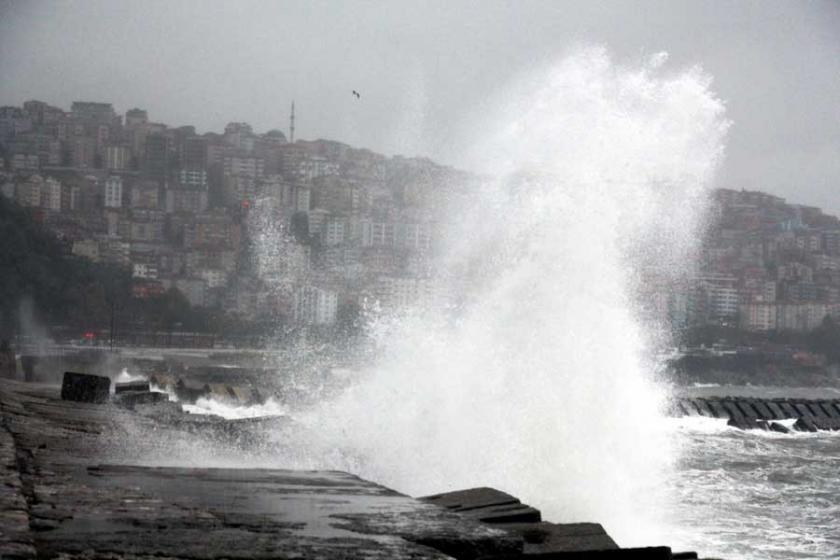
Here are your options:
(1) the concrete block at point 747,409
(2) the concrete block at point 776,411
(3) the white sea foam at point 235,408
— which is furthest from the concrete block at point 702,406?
(3) the white sea foam at point 235,408

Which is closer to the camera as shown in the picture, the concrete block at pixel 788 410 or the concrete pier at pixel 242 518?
the concrete pier at pixel 242 518

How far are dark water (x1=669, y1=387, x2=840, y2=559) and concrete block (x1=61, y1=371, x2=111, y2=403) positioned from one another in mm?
6658

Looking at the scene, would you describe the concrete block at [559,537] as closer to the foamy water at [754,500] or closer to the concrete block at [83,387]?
the foamy water at [754,500]

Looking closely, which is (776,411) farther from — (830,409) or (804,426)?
(830,409)

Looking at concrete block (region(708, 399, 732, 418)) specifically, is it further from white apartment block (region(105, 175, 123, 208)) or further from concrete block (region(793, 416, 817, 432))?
white apartment block (region(105, 175, 123, 208))

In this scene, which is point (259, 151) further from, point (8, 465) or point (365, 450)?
point (8, 465)

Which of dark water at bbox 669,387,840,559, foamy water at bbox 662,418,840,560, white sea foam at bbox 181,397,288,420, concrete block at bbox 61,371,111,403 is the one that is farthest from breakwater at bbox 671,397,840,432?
concrete block at bbox 61,371,111,403

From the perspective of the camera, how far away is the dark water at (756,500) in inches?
415

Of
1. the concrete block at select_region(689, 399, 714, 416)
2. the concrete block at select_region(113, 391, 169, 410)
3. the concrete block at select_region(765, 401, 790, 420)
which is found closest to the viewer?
the concrete block at select_region(113, 391, 169, 410)

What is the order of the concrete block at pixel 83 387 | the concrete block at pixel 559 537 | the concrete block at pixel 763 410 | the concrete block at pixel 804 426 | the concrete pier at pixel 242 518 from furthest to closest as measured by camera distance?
the concrete block at pixel 763 410 → the concrete block at pixel 804 426 → the concrete block at pixel 83 387 → the concrete block at pixel 559 537 → the concrete pier at pixel 242 518

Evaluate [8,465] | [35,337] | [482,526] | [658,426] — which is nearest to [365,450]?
[658,426]

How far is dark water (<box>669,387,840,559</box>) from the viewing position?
1054 centimetres

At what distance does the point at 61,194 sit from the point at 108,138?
14.8 meters

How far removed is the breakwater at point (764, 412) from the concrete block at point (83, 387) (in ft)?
76.9
